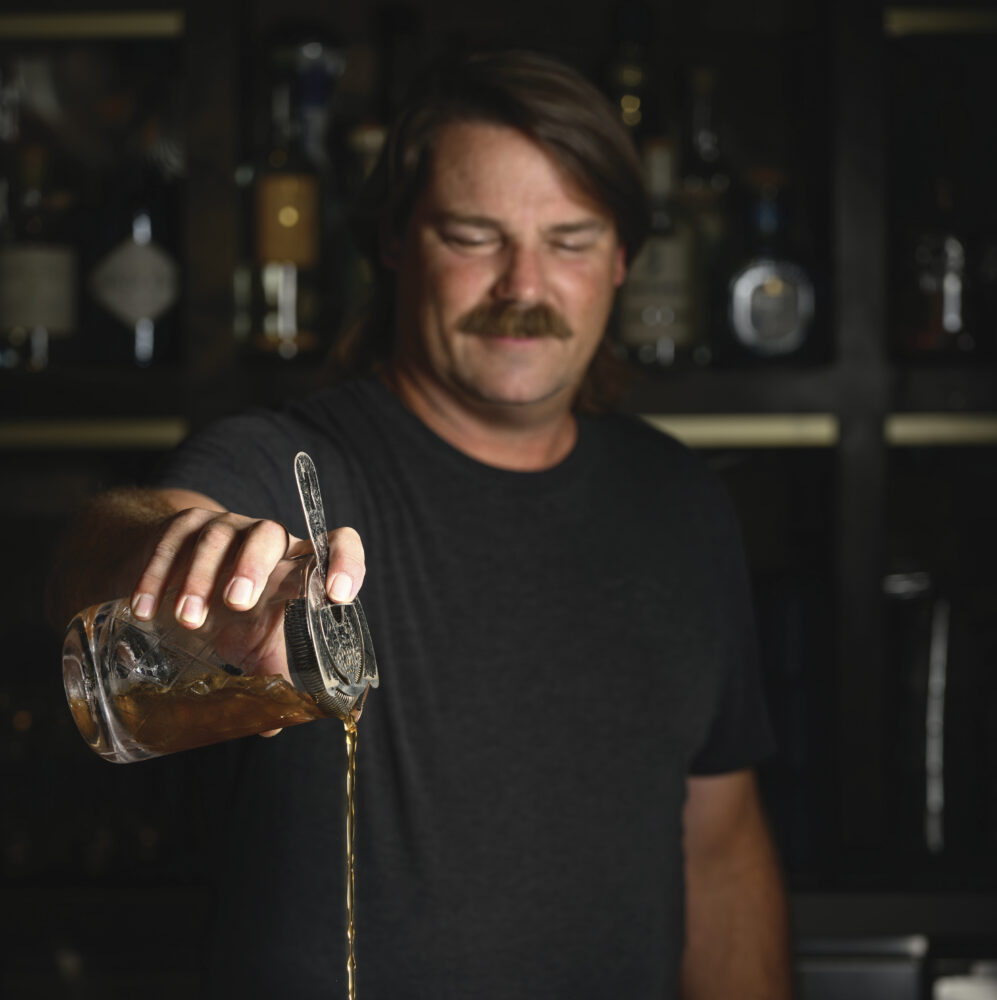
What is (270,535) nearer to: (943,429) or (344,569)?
(344,569)

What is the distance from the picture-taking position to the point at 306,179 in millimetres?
1516

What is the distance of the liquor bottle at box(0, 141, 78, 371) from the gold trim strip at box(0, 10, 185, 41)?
16 cm

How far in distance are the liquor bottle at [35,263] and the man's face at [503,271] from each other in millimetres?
528

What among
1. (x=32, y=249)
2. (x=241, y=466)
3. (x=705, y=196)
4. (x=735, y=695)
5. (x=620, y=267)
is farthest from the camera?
(x=705, y=196)

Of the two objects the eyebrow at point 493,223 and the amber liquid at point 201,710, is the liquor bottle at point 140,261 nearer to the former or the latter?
the eyebrow at point 493,223

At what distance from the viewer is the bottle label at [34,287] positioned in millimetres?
1477

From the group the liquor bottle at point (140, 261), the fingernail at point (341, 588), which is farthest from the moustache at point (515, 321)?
the fingernail at point (341, 588)

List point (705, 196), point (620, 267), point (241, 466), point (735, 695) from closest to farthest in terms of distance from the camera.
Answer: point (241, 466), point (735, 695), point (620, 267), point (705, 196)

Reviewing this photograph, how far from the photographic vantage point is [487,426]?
124 cm

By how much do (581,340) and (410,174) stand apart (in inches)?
9.9

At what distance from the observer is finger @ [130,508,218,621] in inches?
25.1

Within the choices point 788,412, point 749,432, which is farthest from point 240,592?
point 749,432

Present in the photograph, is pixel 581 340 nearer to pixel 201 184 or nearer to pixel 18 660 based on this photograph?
pixel 201 184

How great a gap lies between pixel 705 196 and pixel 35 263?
2.89 feet
